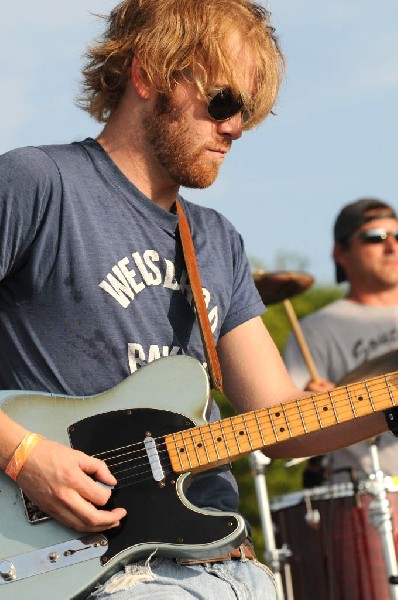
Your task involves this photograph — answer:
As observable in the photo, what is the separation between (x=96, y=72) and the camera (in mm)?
4156

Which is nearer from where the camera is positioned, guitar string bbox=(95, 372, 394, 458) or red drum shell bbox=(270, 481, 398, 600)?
guitar string bbox=(95, 372, 394, 458)

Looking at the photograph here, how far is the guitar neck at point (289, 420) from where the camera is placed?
340 centimetres

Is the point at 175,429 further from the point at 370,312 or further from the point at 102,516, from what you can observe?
the point at 370,312

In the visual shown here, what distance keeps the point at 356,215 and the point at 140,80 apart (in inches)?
160

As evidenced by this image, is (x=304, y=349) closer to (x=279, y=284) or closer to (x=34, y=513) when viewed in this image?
(x=279, y=284)

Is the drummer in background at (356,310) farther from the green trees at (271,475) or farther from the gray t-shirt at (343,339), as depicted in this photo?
the green trees at (271,475)

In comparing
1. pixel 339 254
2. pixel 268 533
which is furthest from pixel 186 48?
pixel 339 254

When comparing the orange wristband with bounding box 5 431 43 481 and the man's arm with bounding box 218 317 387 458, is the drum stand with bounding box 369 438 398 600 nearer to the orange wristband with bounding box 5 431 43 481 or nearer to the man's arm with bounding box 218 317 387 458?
the man's arm with bounding box 218 317 387 458

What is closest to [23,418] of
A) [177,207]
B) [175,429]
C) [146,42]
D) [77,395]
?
[77,395]

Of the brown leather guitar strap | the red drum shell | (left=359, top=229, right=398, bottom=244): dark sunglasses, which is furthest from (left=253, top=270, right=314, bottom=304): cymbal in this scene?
the brown leather guitar strap

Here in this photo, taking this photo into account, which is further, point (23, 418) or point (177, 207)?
point (177, 207)

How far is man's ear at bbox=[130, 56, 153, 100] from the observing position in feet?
12.7

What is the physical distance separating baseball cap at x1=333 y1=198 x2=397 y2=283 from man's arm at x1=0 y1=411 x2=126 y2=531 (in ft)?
15.9

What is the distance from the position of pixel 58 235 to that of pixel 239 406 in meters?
0.86
